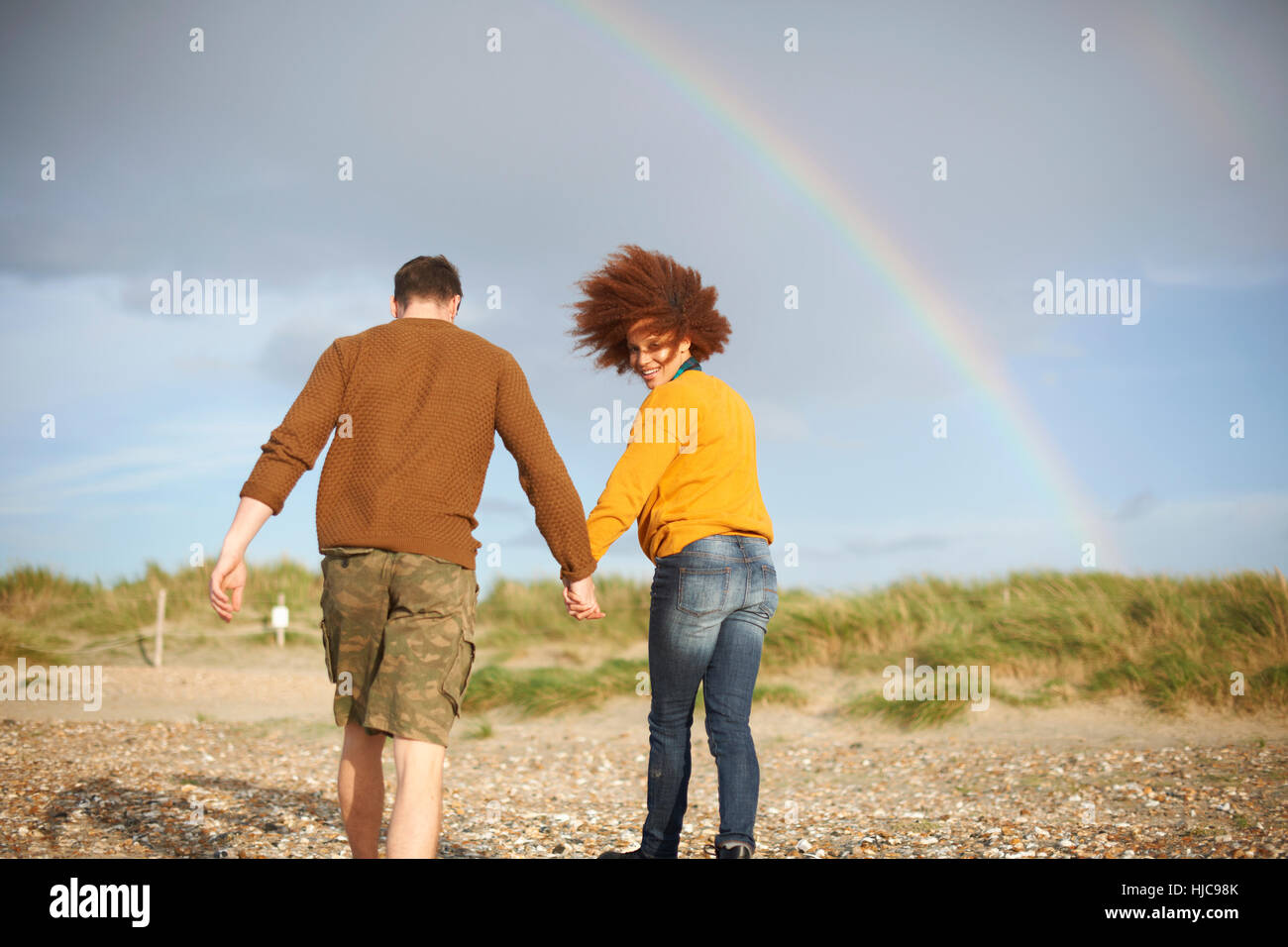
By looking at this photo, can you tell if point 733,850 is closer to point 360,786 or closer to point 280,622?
point 360,786

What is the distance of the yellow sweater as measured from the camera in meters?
4.19

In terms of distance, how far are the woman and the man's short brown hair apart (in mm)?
930

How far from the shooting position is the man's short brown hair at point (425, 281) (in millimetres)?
4043

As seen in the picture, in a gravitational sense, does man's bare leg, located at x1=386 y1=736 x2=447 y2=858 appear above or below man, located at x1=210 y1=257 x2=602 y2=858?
below

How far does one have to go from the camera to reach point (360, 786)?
379 centimetres

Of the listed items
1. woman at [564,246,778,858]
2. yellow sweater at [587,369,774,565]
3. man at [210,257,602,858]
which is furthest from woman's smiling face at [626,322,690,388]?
man at [210,257,602,858]

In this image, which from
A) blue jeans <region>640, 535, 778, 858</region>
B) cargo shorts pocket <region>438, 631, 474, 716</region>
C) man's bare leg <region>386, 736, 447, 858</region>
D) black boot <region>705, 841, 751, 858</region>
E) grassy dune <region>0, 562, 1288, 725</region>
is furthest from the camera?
grassy dune <region>0, 562, 1288, 725</region>

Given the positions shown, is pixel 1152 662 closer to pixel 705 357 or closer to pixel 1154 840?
pixel 1154 840

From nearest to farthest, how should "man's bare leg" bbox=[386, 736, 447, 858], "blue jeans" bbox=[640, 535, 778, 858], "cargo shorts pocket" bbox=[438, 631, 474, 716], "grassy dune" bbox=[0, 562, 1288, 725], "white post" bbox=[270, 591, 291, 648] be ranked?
"man's bare leg" bbox=[386, 736, 447, 858]
"cargo shorts pocket" bbox=[438, 631, 474, 716]
"blue jeans" bbox=[640, 535, 778, 858]
"grassy dune" bbox=[0, 562, 1288, 725]
"white post" bbox=[270, 591, 291, 648]

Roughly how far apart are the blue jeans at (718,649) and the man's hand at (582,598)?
0.79 ft

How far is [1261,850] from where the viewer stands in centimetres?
588

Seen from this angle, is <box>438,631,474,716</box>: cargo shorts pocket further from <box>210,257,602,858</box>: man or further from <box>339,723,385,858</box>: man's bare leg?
<box>339,723,385,858</box>: man's bare leg
